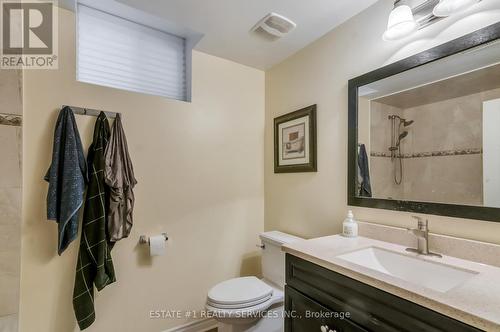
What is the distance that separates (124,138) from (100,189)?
0.37 meters

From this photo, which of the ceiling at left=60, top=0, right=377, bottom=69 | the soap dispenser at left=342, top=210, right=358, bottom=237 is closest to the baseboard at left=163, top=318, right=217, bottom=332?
the soap dispenser at left=342, top=210, right=358, bottom=237

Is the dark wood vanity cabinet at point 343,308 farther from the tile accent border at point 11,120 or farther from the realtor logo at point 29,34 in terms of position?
the realtor logo at point 29,34

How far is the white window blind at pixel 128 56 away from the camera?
1708 millimetres

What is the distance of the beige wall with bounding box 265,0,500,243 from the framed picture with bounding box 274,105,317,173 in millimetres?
57

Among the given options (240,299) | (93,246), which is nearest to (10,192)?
(93,246)

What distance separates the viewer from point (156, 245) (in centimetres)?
171

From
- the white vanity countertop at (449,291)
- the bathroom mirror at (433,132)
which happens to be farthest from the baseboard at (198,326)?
the bathroom mirror at (433,132)

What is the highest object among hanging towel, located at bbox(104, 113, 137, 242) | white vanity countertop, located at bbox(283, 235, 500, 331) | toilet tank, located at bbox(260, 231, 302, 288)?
hanging towel, located at bbox(104, 113, 137, 242)

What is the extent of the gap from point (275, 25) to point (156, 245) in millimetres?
1764

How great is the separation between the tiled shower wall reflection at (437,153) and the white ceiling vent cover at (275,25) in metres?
0.82

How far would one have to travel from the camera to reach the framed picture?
1.84 meters

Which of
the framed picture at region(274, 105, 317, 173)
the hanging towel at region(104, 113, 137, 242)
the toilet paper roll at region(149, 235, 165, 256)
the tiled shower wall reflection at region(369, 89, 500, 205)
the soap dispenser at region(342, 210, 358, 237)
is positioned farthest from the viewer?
the framed picture at region(274, 105, 317, 173)

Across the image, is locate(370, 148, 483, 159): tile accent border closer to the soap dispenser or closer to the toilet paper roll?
the soap dispenser

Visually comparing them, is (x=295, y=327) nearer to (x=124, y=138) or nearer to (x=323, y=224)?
(x=323, y=224)
